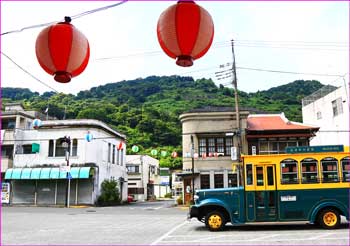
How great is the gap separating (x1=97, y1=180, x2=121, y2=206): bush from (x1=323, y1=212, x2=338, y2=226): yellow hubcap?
2412cm

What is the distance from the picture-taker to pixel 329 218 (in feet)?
43.3

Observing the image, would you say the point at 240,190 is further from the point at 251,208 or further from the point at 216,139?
the point at 216,139

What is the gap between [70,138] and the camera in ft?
111

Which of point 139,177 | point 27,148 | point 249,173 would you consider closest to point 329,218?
point 249,173

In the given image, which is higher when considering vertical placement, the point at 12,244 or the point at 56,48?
the point at 56,48

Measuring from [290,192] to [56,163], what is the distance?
25.2m

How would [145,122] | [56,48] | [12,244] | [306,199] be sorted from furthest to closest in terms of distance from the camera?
[145,122] → [306,199] → [12,244] → [56,48]

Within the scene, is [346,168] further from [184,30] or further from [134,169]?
[134,169]

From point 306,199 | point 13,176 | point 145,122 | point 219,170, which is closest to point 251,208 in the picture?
point 306,199

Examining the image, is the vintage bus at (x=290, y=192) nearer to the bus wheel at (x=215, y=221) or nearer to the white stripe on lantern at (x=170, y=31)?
the bus wheel at (x=215, y=221)

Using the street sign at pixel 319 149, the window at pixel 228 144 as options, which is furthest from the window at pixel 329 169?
the window at pixel 228 144

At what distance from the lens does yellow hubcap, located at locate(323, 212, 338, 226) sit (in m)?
13.1

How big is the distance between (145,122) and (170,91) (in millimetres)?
8353

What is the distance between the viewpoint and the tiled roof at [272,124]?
103 feet
